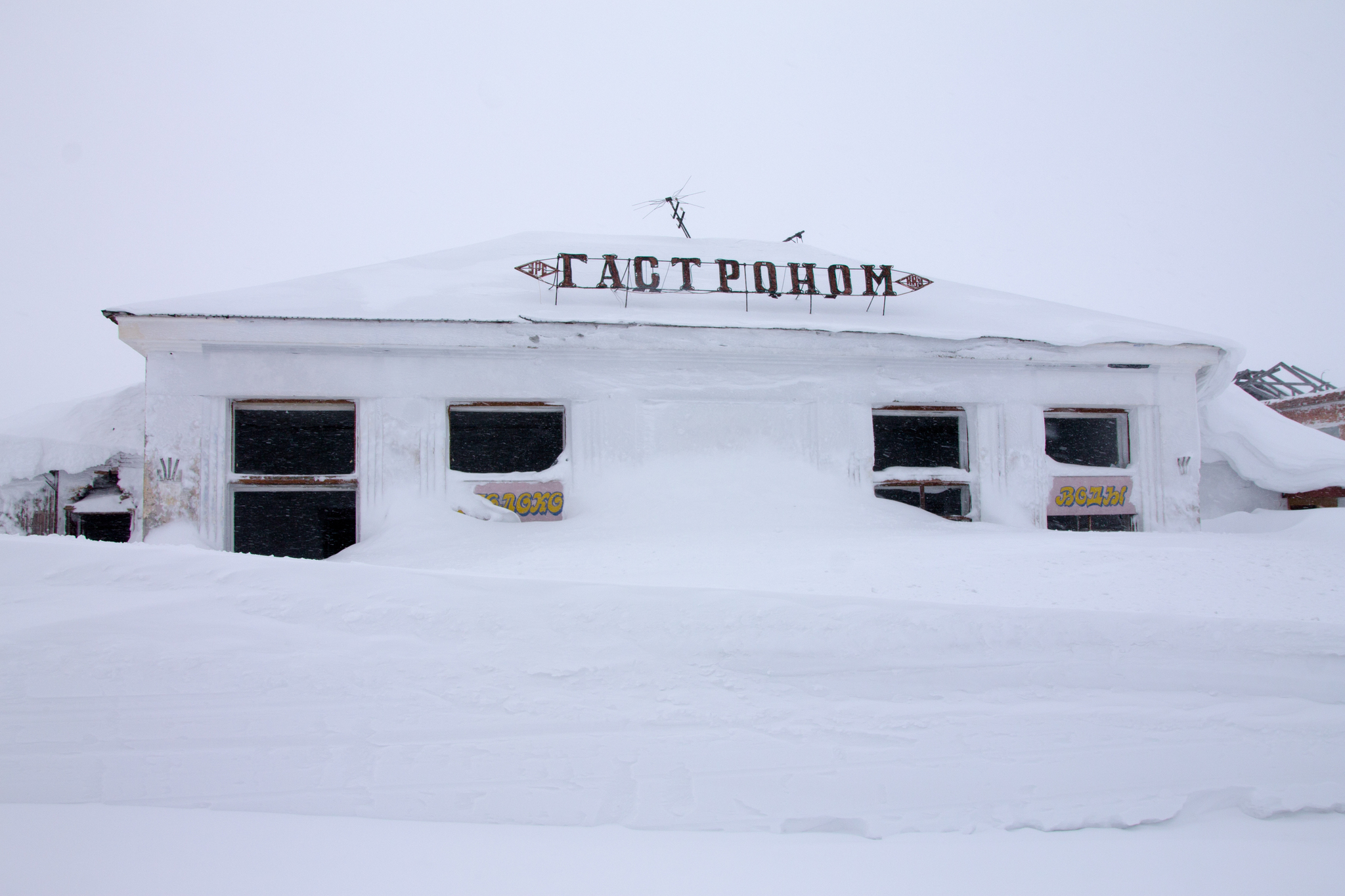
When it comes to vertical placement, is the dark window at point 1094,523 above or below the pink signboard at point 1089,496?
below

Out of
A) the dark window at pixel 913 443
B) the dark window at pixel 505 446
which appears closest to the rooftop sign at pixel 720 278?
the dark window at pixel 913 443

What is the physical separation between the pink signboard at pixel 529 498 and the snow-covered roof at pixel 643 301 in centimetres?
212

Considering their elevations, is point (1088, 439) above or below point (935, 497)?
above

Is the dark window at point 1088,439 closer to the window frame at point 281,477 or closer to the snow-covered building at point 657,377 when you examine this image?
the snow-covered building at point 657,377

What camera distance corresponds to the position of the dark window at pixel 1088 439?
1080 cm

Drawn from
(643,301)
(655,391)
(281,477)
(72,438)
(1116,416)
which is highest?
(643,301)

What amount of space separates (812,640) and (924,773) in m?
0.86

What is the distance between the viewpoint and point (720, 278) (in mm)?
11094

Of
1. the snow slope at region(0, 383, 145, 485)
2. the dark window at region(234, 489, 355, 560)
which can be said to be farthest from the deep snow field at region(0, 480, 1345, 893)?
the dark window at region(234, 489, 355, 560)

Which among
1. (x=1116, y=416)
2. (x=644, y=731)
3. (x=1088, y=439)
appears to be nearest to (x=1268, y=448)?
(x=1088, y=439)

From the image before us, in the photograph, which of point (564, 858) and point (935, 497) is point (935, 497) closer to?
point (935, 497)

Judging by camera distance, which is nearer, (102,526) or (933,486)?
→ (933,486)

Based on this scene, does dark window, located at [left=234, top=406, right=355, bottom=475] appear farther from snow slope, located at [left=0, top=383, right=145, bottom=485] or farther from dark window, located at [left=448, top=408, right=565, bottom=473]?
snow slope, located at [left=0, top=383, right=145, bottom=485]

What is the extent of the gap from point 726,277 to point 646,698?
28.1 ft
